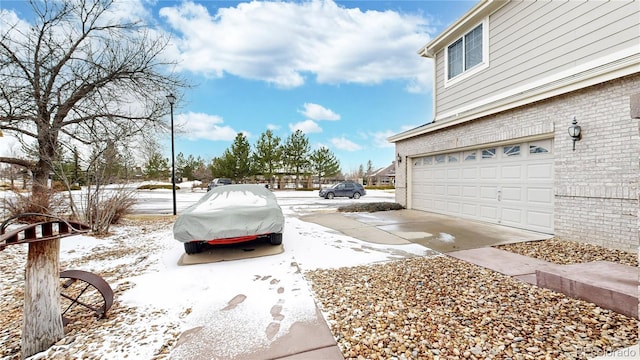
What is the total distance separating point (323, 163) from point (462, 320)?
30.7m

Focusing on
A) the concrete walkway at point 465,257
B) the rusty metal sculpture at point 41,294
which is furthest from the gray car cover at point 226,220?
the concrete walkway at point 465,257

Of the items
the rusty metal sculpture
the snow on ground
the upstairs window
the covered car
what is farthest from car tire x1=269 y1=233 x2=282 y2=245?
the upstairs window

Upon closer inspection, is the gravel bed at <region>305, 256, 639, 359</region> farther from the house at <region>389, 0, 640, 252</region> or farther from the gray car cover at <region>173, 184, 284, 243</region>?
the house at <region>389, 0, 640, 252</region>

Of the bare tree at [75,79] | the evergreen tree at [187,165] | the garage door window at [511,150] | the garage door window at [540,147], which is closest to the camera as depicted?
the garage door window at [540,147]

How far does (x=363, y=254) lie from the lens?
465 centimetres

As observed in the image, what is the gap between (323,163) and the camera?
3291 centimetres

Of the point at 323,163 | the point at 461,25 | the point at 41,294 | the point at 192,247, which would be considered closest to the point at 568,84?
the point at 461,25

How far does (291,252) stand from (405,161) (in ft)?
22.2

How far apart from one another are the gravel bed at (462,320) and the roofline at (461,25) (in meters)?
7.18

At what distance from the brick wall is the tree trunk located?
7200 mm

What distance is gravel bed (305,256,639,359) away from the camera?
6.62 ft

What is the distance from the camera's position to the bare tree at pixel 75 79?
256 inches

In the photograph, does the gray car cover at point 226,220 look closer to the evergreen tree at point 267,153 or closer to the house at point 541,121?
the house at point 541,121

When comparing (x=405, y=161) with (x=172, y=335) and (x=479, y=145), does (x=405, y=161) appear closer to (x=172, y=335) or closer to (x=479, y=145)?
(x=479, y=145)
